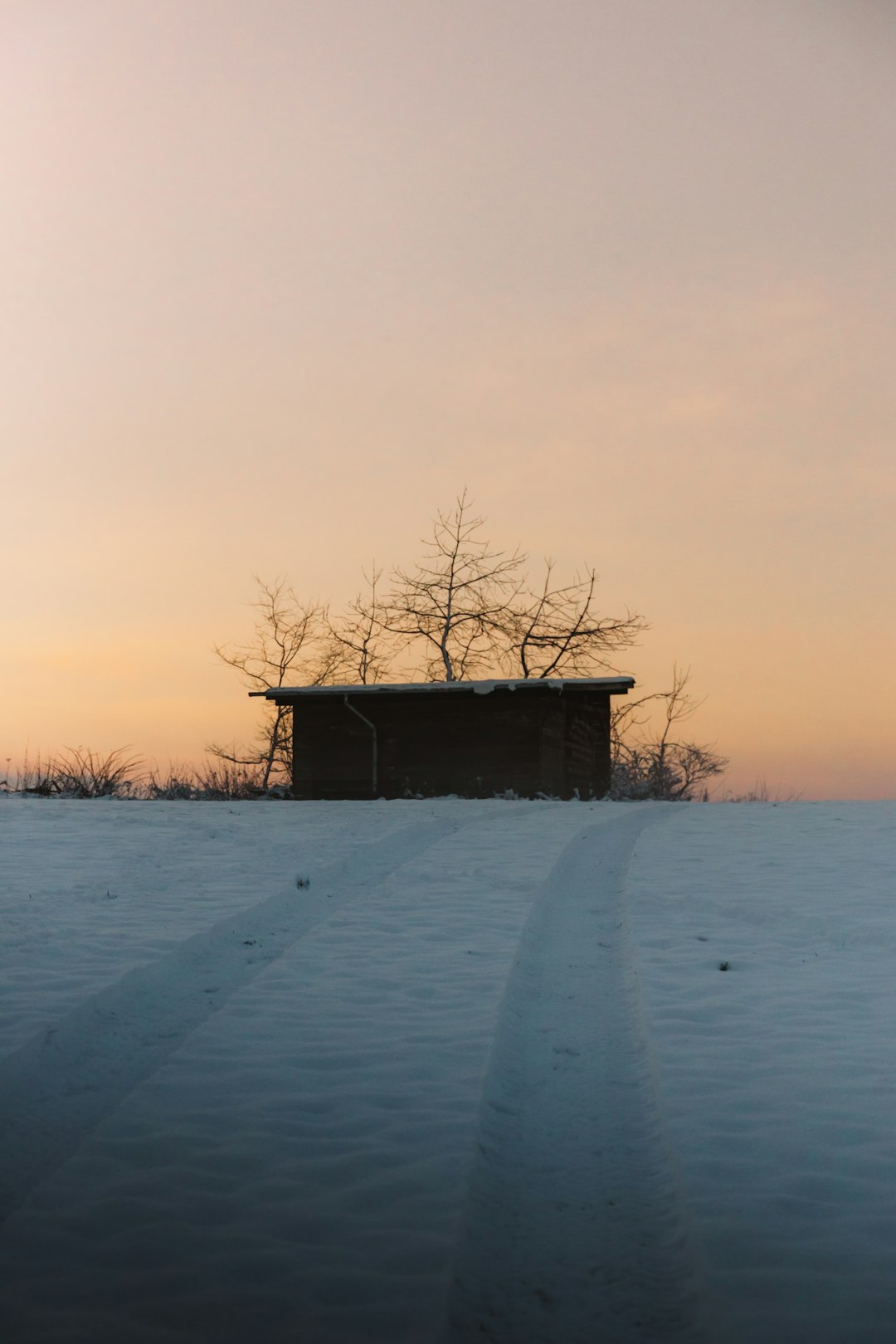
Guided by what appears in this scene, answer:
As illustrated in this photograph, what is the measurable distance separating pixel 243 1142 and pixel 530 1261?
166cm

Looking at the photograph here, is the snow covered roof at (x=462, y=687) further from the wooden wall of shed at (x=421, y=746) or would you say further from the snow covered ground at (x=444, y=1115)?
the snow covered ground at (x=444, y=1115)

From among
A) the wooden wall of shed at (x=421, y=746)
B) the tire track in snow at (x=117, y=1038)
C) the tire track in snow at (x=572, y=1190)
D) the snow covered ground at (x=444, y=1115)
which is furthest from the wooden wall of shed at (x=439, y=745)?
the tire track in snow at (x=572, y=1190)

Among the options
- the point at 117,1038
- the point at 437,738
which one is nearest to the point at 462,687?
the point at 437,738

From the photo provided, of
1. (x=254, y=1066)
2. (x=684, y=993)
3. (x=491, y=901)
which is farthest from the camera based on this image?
(x=491, y=901)

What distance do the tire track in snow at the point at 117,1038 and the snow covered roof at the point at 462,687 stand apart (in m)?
14.6

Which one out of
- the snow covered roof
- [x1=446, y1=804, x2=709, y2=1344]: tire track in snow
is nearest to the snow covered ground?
[x1=446, y1=804, x2=709, y2=1344]: tire track in snow

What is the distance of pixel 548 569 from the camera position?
41375mm

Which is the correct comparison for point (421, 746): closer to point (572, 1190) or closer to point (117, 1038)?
point (117, 1038)

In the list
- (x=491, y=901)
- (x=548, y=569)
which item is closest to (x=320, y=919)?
(x=491, y=901)

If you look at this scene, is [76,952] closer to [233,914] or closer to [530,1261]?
[233,914]

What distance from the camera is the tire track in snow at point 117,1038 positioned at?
486 centimetres

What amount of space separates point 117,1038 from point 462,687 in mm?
19066

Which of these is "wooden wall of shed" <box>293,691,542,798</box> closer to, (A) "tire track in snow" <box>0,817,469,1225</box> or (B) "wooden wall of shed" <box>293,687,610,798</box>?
(B) "wooden wall of shed" <box>293,687,610,798</box>

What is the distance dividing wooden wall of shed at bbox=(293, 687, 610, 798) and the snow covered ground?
45.1ft
